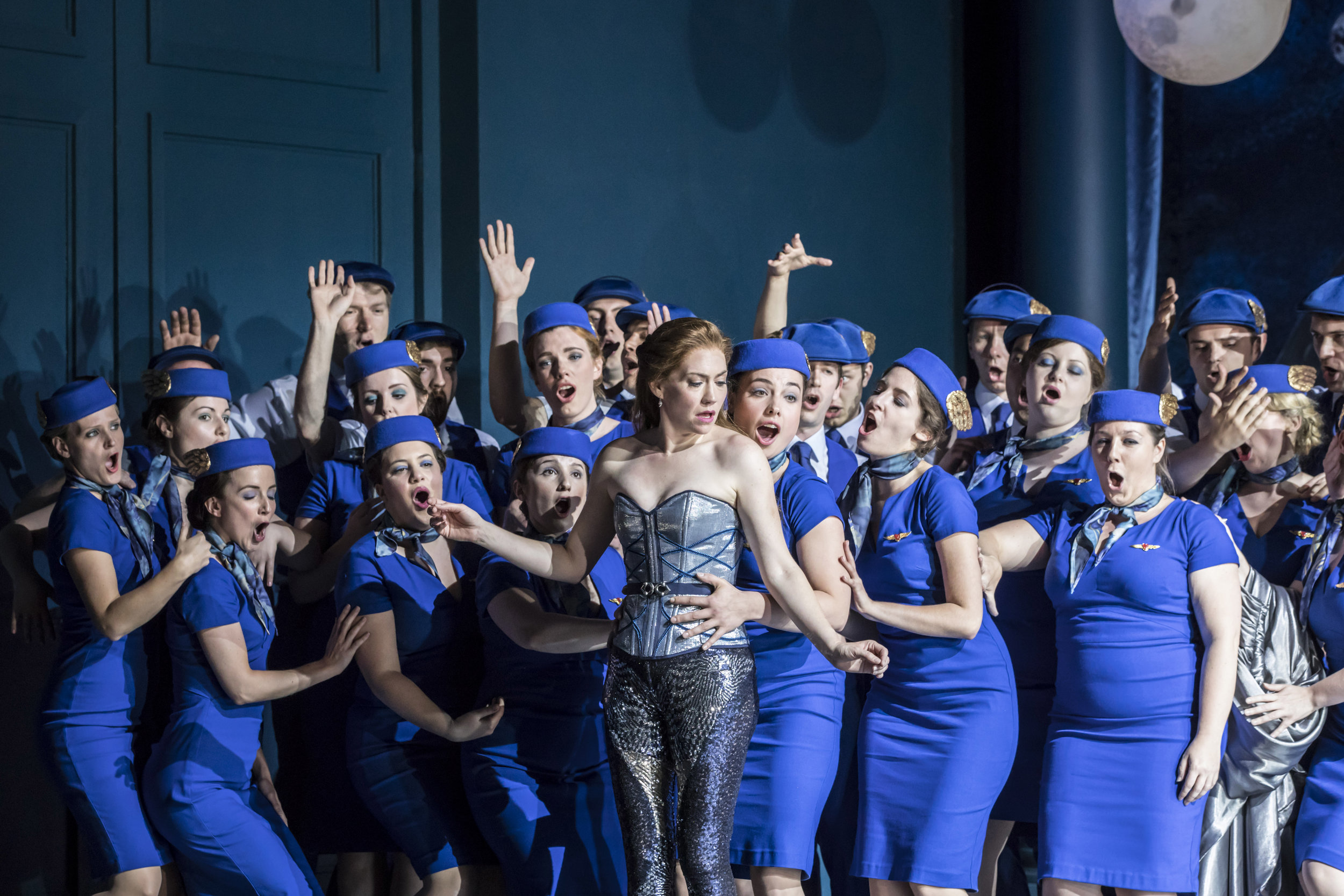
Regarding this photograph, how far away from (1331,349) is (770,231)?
10.5 ft

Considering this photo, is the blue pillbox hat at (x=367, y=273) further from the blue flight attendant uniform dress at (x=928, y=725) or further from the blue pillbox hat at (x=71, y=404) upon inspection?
the blue flight attendant uniform dress at (x=928, y=725)

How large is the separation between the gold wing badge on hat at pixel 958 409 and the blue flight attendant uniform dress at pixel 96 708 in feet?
7.23

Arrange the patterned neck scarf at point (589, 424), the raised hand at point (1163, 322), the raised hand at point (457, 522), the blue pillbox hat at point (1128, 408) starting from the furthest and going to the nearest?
the raised hand at point (1163, 322) → the patterned neck scarf at point (589, 424) → the blue pillbox hat at point (1128, 408) → the raised hand at point (457, 522)

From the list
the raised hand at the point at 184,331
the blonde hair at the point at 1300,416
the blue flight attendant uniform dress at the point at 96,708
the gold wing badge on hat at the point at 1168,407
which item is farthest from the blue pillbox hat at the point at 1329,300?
the raised hand at the point at 184,331

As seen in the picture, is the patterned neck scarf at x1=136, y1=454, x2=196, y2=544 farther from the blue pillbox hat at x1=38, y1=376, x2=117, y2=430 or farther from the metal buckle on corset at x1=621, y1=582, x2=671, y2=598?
the metal buckle on corset at x1=621, y1=582, x2=671, y2=598

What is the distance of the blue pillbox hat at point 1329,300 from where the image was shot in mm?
3916

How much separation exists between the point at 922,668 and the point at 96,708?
214 cm

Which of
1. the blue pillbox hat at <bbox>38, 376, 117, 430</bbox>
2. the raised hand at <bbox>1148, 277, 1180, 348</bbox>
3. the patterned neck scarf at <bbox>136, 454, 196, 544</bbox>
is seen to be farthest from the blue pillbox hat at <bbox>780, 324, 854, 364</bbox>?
the blue pillbox hat at <bbox>38, 376, 117, 430</bbox>

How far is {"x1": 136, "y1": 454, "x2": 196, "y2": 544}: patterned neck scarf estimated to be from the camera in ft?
12.9

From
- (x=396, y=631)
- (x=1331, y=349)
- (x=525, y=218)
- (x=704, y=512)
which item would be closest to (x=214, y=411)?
(x=396, y=631)

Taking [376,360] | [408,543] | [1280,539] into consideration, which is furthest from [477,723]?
[1280,539]

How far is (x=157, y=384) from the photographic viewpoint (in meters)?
4.08

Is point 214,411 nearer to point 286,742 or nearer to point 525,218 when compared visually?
point 286,742

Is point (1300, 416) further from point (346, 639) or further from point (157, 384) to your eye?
point (157, 384)
